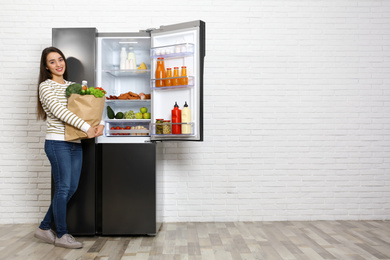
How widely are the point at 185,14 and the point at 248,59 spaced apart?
906mm

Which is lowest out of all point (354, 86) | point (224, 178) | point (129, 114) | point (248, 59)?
point (224, 178)

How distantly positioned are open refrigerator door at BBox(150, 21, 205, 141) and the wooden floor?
988 millimetres

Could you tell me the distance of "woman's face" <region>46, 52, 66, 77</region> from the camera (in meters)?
3.53

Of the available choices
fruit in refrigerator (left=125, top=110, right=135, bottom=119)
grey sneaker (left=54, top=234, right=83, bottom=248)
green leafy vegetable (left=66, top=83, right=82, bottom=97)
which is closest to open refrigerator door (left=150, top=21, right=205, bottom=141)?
fruit in refrigerator (left=125, top=110, right=135, bottom=119)

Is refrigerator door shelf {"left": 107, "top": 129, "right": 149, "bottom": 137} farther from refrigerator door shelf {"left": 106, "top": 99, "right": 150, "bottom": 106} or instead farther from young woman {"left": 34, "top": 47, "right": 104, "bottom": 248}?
young woman {"left": 34, "top": 47, "right": 104, "bottom": 248}

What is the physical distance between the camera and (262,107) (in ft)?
15.1

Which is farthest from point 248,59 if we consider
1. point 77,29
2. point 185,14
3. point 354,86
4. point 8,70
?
point 8,70

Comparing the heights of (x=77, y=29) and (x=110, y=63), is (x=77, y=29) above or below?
above

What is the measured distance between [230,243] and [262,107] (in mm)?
1719

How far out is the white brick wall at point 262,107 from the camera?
14.9 ft

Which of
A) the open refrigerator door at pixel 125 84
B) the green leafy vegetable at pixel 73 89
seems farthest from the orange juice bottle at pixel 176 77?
the green leafy vegetable at pixel 73 89

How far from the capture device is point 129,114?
13.5 feet

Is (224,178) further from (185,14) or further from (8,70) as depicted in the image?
(8,70)

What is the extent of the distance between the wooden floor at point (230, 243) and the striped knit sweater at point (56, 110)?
3.34 ft
